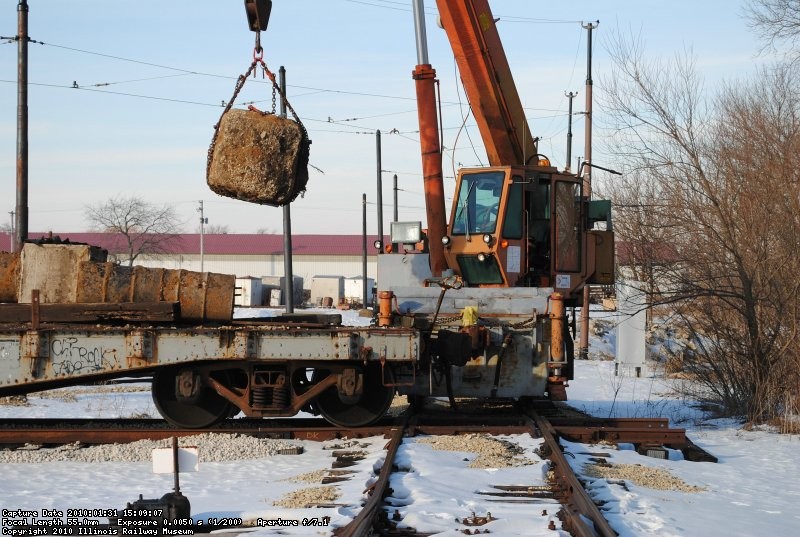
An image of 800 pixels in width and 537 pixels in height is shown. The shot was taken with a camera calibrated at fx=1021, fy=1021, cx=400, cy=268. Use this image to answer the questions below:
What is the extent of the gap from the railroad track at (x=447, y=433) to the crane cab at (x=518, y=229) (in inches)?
74.6

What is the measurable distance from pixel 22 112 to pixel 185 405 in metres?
8.13

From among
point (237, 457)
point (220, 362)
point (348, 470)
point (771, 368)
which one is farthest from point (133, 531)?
point (771, 368)

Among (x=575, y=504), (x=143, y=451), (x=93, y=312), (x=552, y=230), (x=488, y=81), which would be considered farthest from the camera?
(x=488, y=81)

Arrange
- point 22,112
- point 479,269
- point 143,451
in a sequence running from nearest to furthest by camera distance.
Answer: point 143,451
point 479,269
point 22,112

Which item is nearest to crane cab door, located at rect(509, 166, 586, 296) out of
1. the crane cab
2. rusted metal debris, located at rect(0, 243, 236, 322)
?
the crane cab

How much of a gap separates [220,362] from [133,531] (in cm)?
505

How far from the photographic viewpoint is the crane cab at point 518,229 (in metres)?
13.7

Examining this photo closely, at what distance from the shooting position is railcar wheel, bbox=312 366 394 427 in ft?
39.8

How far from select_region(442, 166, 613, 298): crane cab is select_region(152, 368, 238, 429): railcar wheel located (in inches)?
149

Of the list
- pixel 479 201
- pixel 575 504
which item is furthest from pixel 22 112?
→ pixel 575 504

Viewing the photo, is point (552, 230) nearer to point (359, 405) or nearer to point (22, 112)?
point (359, 405)

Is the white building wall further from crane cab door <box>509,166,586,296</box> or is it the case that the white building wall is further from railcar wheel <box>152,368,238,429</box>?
railcar wheel <box>152,368,238,429</box>

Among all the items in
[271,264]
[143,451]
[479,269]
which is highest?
[271,264]

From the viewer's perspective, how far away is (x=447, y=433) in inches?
455
